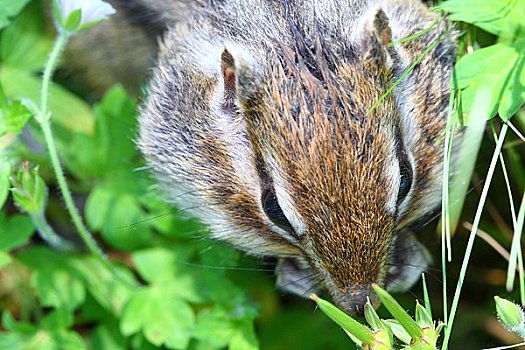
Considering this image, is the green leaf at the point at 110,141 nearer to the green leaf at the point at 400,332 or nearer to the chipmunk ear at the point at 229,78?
the chipmunk ear at the point at 229,78

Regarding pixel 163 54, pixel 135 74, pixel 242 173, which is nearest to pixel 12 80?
pixel 135 74

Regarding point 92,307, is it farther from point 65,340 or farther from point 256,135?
point 256,135

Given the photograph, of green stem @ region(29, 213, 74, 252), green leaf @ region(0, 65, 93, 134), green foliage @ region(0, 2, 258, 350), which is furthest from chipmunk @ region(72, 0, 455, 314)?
green leaf @ region(0, 65, 93, 134)

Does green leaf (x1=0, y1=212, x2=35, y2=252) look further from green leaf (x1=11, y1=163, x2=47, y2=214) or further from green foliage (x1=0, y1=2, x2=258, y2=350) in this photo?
green leaf (x1=11, y1=163, x2=47, y2=214)

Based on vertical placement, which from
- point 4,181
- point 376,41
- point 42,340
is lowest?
point 42,340

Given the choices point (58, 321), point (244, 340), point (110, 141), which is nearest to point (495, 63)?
point (244, 340)

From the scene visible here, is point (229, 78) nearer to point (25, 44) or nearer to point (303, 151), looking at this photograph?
point (303, 151)

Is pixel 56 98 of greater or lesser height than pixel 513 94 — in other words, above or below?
below
